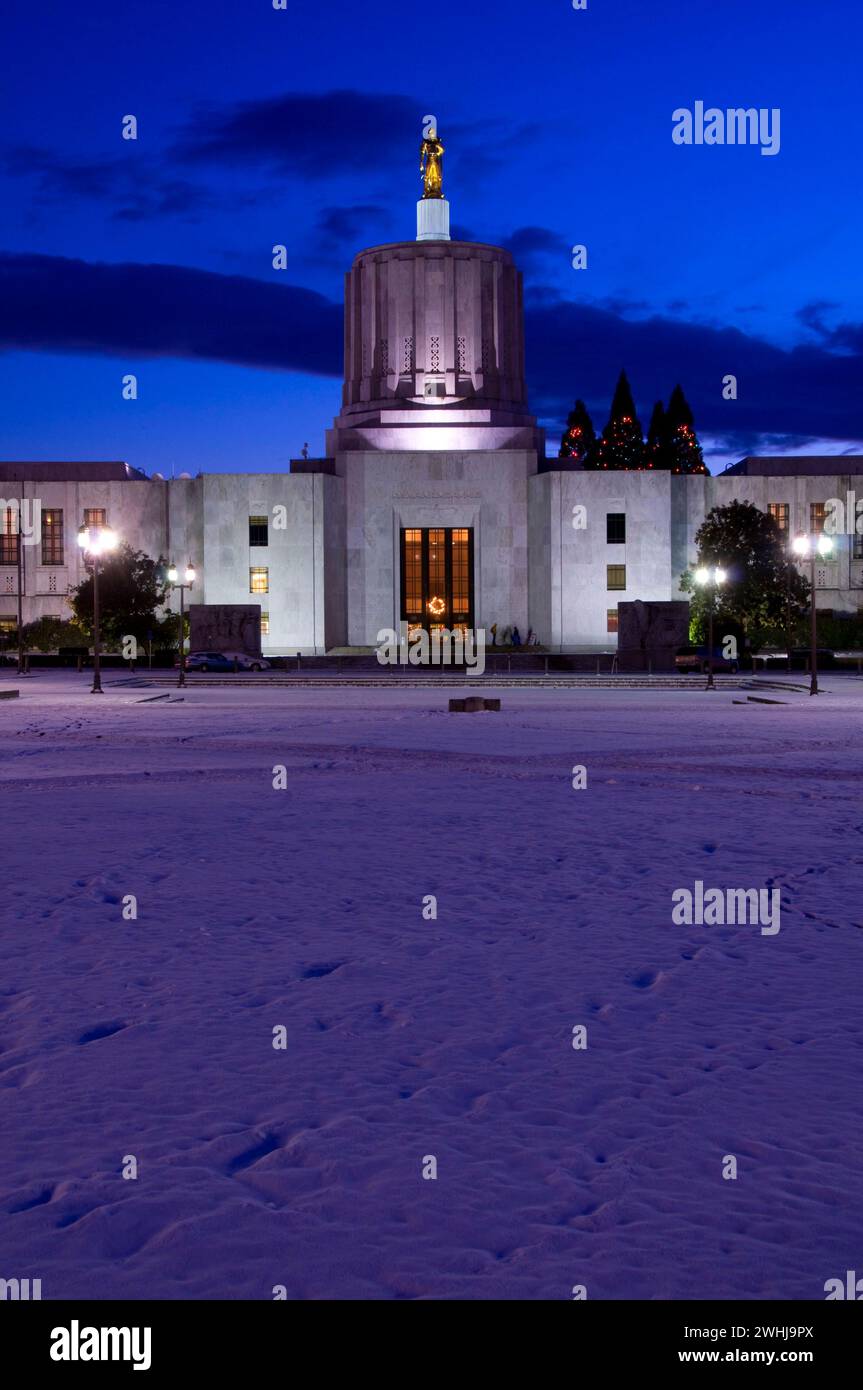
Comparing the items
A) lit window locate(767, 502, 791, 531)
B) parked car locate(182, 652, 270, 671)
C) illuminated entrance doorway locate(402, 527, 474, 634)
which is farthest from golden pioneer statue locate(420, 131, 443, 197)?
parked car locate(182, 652, 270, 671)

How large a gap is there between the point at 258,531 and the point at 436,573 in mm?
9917

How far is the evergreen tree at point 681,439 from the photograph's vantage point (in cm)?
11038

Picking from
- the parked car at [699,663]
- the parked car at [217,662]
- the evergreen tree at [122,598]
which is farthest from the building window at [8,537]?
the parked car at [699,663]

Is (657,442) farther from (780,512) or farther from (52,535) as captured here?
(52,535)

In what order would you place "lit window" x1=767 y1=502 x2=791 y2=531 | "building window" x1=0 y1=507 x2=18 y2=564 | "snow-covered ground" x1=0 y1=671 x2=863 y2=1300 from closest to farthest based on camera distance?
"snow-covered ground" x1=0 y1=671 x2=863 y2=1300
"lit window" x1=767 y1=502 x2=791 y2=531
"building window" x1=0 y1=507 x2=18 y2=564

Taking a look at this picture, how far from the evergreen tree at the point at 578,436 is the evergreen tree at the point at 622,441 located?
4.33 metres

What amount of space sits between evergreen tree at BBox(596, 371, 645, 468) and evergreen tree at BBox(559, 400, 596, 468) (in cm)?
433

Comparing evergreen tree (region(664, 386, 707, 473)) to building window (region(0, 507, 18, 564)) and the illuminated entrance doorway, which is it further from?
building window (region(0, 507, 18, 564))

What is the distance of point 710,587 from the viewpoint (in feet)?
182

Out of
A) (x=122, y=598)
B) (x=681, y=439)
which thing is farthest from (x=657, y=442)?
(x=122, y=598)

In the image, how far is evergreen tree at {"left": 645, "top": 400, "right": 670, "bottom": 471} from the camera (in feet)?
360

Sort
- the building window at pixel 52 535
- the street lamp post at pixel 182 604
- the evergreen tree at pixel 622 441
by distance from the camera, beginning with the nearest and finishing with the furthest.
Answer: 1. the street lamp post at pixel 182 604
2. the building window at pixel 52 535
3. the evergreen tree at pixel 622 441

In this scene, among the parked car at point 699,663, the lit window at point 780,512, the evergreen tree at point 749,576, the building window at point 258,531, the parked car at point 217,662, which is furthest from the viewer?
the lit window at point 780,512

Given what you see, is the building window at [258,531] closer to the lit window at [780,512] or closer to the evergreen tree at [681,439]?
the lit window at [780,512]
